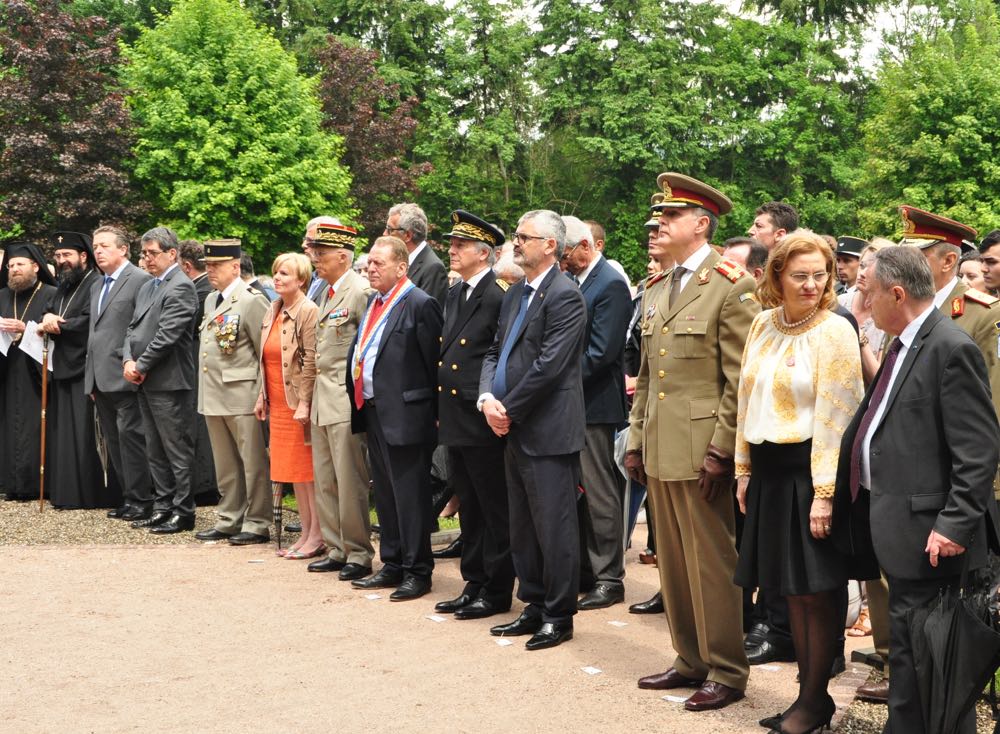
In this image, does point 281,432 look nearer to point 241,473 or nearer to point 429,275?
point 241,473

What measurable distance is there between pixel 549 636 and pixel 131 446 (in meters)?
5.48

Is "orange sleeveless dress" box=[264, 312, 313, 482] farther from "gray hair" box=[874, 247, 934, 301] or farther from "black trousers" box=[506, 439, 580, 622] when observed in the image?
"gray hair" box=[874, 247, 934, 301]

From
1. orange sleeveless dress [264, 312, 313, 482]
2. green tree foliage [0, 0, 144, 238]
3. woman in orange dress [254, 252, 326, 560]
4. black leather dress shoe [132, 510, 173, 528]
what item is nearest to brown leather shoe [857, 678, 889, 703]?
woman in orange dress [254, 252, 326, 560]

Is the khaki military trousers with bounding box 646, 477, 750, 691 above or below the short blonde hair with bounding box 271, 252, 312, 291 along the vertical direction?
below

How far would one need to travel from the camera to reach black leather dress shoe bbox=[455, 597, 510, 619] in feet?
22.4

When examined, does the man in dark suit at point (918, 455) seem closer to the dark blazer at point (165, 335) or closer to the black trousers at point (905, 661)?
the black trousers at point (905, 661)

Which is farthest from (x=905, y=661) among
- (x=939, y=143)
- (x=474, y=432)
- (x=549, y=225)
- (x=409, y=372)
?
(x=939, y=143)

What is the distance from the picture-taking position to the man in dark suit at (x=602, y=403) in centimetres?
713

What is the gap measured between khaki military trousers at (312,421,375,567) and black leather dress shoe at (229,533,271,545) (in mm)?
1207

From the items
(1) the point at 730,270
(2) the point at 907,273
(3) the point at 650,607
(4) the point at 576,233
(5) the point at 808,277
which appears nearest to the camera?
(2) the point at 907,273

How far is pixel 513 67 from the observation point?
40312mm

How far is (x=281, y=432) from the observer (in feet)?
28.0

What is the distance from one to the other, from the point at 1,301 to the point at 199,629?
21.2 ft

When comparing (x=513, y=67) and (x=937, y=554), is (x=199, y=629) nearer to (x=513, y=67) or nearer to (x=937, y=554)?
(x=937, y=554)
